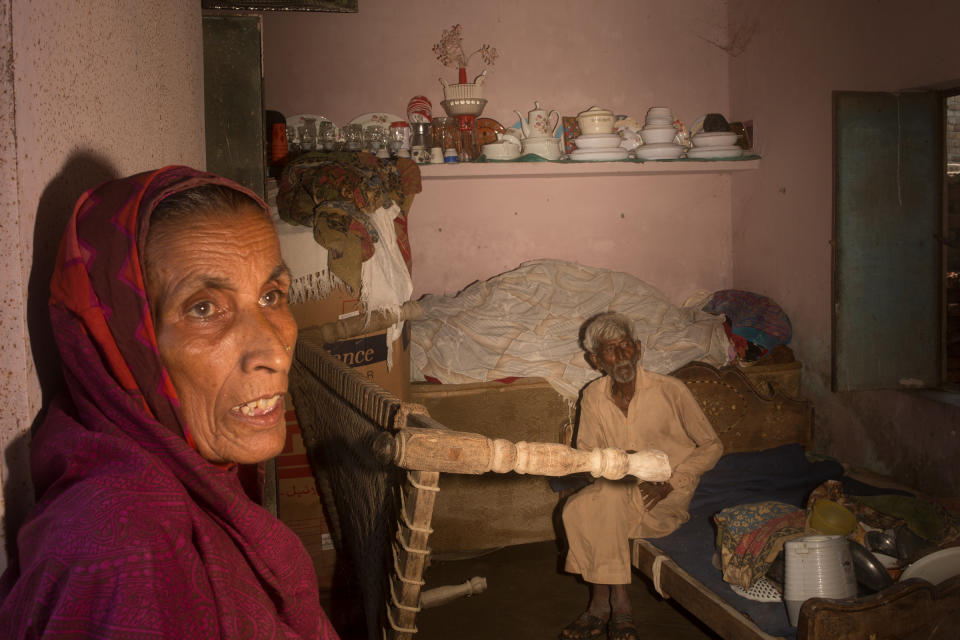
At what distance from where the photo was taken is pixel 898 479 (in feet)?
12.8

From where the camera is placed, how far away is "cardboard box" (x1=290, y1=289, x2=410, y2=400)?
3.18 metres

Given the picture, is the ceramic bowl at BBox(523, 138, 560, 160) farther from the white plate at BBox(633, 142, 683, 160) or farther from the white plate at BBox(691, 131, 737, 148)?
the white plate at BBox(691, 131, 737, 148)

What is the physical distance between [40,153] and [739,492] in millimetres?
3628

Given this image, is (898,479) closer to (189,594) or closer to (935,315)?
(935,315)

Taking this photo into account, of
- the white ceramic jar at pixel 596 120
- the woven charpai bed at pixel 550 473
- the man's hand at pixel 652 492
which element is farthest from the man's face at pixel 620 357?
the white ceramic jar at pixel 596 120

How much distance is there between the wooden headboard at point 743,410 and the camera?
13.7 feet

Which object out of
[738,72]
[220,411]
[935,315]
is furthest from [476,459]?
[738,72]

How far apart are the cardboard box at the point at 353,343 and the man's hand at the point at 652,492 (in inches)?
51.3

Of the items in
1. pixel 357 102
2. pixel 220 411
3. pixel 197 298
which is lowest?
pixel 220 411

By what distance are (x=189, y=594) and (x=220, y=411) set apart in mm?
247

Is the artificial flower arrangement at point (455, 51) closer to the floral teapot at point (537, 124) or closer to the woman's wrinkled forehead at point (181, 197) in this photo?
the floral teapot at point (537, 124)

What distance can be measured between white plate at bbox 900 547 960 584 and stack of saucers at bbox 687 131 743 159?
115 inches

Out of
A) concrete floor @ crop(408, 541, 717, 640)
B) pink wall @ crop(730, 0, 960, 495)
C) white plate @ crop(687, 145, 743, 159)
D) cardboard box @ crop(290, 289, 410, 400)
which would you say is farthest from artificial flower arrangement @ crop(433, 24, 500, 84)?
concrete floor @ crop(408, 541, 717, 640)

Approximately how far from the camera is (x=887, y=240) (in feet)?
12.4
